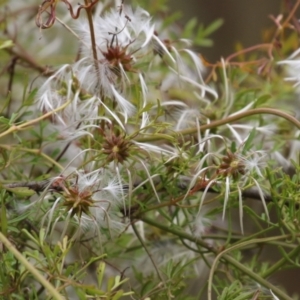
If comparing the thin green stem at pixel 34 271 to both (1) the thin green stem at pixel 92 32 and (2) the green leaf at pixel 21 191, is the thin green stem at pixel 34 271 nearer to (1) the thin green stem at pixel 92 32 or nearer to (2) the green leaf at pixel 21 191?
(2) the green leaf at pixel 21 191

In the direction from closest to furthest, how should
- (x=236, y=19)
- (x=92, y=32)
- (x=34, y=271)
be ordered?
1. (x=34, y=271)
2. (x=92, y=32)
3. (x=236, y=19)

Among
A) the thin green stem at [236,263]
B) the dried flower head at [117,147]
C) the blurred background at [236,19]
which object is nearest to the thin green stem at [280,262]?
the thin green stem at [236,263]

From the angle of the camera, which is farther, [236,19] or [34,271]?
[236,19]

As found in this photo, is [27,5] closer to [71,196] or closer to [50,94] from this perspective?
[50,94]

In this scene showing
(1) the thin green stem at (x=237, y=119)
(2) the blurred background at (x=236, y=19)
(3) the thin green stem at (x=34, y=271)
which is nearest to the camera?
(3) the thin green stem at (x=34, y=271)

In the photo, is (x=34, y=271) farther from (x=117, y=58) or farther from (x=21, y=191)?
(x=117, y=58)

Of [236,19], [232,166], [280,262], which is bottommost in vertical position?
[236,19]

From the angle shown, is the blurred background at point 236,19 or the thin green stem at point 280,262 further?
the blurred background at point 236,19

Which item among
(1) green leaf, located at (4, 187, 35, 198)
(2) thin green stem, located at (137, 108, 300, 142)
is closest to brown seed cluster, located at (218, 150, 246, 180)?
(2) thin green stem, located at (137, 108, 300, 142)

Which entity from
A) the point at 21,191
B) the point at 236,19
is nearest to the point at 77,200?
the point at 21,191
